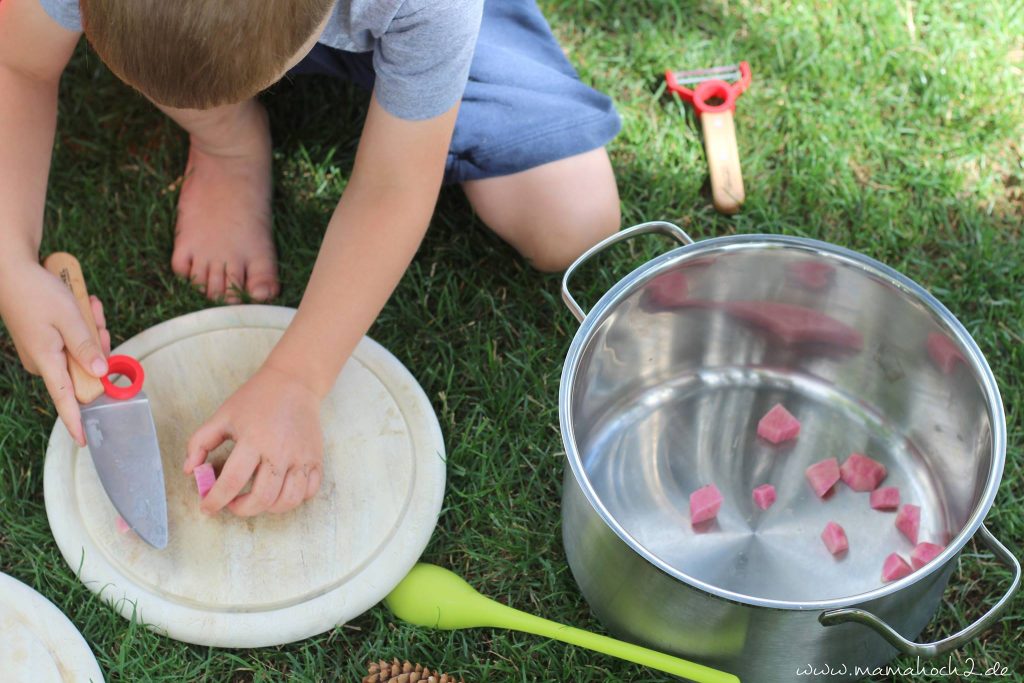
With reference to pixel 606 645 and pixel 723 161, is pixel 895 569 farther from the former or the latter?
pixel 723 161

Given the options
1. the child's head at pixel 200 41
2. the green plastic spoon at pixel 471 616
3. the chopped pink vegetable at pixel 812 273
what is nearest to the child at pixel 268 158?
the child's head at pixel 200 41

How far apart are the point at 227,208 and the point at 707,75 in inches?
28.4

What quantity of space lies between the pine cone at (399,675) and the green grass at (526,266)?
3 centimetres

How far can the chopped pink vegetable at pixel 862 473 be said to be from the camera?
4.09 ft

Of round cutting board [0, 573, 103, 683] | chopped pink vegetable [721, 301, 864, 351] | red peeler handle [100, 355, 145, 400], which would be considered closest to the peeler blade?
chopped pink vegetable [721, 301, 864, 351]

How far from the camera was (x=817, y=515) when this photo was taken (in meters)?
1.23

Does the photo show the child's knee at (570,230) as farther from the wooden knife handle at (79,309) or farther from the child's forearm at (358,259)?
the wooden knife handle at (79,309)

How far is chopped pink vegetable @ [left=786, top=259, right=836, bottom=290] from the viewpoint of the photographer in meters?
1.20

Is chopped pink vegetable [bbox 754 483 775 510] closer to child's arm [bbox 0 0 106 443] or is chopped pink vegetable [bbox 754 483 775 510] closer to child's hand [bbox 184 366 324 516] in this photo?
child's hand [bbox 184 366 324 516]

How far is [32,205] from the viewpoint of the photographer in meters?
1.18

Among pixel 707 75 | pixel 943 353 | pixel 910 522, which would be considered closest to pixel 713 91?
pixel 707 75

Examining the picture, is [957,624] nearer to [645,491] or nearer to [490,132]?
[645,491]

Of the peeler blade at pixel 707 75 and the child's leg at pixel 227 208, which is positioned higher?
the child's leg at pixel 227 208

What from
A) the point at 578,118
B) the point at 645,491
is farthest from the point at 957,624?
the point at 578,118
